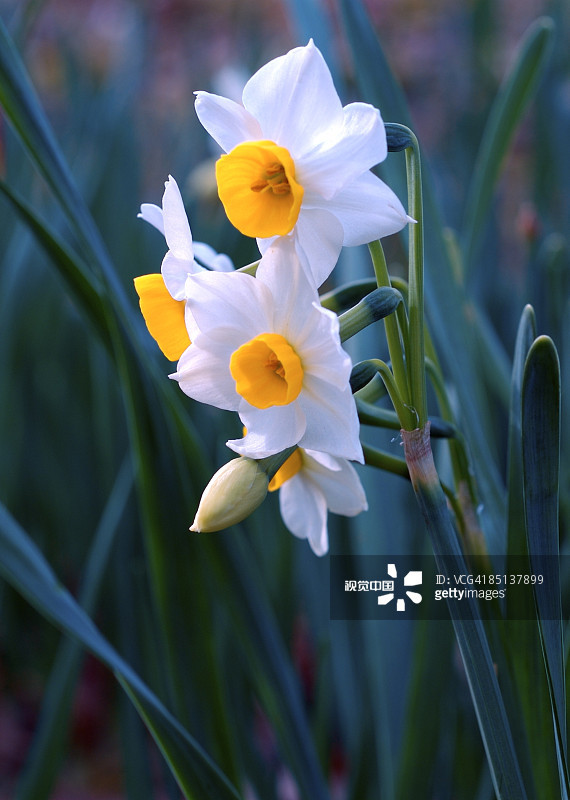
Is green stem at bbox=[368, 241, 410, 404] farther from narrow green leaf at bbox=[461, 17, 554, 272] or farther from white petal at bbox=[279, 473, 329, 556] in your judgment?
narrow green leaf at bbox=[461, 17, 554, 272]

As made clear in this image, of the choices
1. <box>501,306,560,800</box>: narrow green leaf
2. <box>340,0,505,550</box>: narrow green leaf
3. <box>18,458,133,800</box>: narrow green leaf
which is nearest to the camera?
<box>501,306,560,800</box>: narrow green leaf

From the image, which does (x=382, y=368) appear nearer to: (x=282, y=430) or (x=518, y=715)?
(x=282, y=430)

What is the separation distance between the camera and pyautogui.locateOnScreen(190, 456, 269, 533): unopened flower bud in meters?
0.35

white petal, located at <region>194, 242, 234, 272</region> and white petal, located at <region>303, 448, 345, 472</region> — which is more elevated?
white petal, located at <region>194, 242, 234, 272</region>

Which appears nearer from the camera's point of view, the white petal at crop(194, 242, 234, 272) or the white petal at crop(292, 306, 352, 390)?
the white petal at crop(292, 306, 352, 390)

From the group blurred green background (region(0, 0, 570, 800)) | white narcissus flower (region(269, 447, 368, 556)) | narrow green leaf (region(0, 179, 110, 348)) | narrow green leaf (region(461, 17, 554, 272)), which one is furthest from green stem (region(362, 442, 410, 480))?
narrow green leaf (region(461, 17, 554, 272))

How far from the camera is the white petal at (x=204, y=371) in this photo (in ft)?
1.14

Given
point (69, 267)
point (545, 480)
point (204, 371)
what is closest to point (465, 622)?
point (545, 480)

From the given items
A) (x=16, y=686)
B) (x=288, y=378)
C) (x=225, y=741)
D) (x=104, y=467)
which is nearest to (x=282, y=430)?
(x=288, y=378)

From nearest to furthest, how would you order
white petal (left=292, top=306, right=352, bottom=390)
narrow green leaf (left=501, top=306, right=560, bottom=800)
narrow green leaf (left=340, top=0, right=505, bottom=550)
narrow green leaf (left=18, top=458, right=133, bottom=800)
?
white petal (left=292, top=306, right=352, bottom=390) < narrow green leaf (left=501, top=306, right=560, bottom=800) < narrow green leaf (left=340, top=0, right=505, bottom=550) < narrow green leaf (left=18, top=458, right=133, bottom=800)

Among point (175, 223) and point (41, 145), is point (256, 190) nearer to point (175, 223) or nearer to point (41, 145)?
point (175, 223)

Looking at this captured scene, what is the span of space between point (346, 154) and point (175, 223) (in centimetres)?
9

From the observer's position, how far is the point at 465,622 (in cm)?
37

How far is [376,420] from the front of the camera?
396 millimetres
